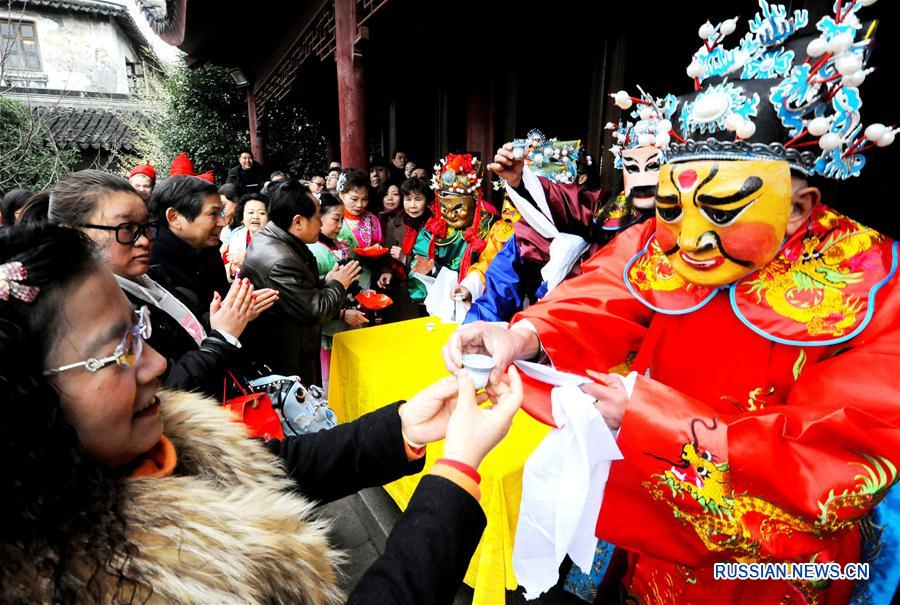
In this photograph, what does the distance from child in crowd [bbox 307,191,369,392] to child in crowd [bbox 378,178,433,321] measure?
2.05ft

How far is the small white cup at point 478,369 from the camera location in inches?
45.8

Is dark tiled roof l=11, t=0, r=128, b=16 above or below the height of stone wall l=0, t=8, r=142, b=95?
above

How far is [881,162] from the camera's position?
183cm

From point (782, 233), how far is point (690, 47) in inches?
119

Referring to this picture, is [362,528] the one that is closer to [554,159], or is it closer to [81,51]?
[554,159]

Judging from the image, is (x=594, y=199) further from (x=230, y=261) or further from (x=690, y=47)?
(x=230, y=261)

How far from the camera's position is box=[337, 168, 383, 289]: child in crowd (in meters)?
4.64

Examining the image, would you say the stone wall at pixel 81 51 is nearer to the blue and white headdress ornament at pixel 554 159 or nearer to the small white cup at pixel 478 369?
the blue and white headdress ornament at pixel 554 159

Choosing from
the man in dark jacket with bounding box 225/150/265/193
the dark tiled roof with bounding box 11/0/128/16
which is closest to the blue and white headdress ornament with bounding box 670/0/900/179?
the man in dark jacket with bounding box 225/150/265/193

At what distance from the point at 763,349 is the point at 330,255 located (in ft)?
10.4

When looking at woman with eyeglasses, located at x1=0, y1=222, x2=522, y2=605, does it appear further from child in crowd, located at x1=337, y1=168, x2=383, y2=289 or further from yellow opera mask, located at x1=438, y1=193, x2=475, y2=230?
child in crowd, located at x1=337, y1=168, x2=383, y2=289

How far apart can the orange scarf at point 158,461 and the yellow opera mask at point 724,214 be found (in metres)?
1.31

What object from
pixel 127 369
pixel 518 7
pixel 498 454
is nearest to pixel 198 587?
pixel 127 369

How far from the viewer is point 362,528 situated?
2838 millimetres
